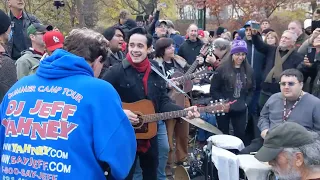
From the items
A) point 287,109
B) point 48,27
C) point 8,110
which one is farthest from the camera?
point 48,27

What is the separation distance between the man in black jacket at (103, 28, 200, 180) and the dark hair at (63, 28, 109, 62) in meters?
1.60

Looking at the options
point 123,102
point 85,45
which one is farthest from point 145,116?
point 85,45

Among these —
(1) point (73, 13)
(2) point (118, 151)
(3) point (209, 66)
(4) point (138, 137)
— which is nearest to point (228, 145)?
(4) point (138, 137)

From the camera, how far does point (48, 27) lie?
5.11m

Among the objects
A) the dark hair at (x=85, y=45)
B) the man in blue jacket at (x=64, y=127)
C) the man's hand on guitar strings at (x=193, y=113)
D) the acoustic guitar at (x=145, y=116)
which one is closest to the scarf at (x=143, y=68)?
the acoustic guitar at (x=145, y=116)

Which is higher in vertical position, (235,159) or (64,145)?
(64,145)

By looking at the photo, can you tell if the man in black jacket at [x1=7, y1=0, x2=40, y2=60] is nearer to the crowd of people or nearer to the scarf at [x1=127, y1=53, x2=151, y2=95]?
the crowd of people

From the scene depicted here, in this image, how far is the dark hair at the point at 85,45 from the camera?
2506 mm

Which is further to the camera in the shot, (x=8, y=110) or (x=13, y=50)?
(x=13, y=50)

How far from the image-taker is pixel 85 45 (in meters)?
2.51

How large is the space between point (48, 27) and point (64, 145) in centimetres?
323

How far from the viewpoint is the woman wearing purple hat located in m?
6.03

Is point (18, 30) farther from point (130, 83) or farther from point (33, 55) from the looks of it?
point (130, 83)

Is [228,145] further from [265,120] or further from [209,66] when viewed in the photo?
[209,66]
